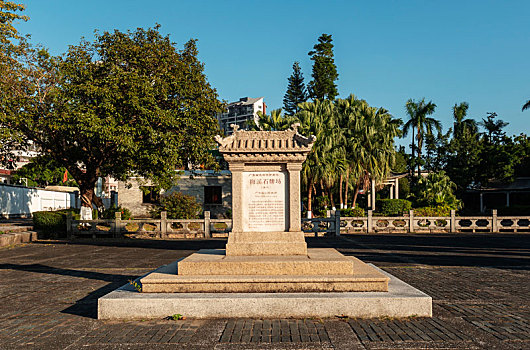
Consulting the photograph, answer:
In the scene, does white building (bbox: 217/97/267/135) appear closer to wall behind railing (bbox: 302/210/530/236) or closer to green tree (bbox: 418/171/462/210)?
green tree (bbox: 418/171/462/210)

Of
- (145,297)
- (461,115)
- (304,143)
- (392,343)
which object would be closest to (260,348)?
(392,343)

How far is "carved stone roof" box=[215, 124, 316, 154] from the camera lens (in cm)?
875

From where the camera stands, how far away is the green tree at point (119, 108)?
20.9 m

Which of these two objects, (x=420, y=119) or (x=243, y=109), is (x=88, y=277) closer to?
(x=420, y=119)

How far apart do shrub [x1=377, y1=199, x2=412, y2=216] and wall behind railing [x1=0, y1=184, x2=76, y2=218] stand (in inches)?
1289

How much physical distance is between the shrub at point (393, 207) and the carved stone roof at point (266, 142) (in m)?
27.7

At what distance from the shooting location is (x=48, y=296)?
8625mm

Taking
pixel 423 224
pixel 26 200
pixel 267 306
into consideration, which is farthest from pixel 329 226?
pixel 26 200

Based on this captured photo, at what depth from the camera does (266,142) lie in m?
9.05

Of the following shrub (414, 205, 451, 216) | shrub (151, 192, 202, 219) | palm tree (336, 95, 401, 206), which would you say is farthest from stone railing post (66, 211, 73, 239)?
shrub (414, 205, 451, 216)

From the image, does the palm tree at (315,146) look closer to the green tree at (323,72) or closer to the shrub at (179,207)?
the shrub at (179,207)

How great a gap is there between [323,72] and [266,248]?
166 feet

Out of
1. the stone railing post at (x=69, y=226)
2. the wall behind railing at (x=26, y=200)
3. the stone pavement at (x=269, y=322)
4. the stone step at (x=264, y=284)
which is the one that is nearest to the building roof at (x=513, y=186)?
the stone pavement at (x=269, y=322)

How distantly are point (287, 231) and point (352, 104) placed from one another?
3266 centimetres
